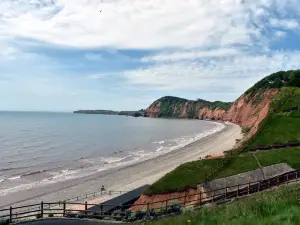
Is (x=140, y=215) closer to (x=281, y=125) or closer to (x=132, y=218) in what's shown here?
(x=132, y=218)

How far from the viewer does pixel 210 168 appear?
40344 mm

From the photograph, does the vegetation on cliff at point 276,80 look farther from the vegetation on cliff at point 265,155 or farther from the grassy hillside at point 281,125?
the grassy hillside at point 281,125

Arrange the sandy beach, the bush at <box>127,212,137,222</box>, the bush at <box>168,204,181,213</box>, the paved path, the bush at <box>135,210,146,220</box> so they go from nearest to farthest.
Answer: the paved path < the bush at <box>127,212,137,222</box> < the bush at <box>135,210,146,220</box> < the bush at <box>168,204,181,213</box> < the sandy beach

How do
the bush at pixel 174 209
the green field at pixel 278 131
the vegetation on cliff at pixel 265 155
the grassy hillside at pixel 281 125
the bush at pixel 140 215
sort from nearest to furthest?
the bush at pixel 140 215, the bush at pixel 174 209, the vegetation on cliff at pixel 265 155, the green field at pixel 278 131, the grassy hillside at pixel 281 125

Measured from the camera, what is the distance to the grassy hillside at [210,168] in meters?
35.2

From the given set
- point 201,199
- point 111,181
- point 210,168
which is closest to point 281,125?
point 210,168

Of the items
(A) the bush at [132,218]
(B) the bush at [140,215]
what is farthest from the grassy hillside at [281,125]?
(A) the bush at [132,218]

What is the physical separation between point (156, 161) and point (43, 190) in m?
27.5

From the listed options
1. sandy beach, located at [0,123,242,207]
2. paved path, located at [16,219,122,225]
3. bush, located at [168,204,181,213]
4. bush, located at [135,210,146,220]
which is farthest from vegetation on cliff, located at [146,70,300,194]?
paved path, located at [16,219,122,225]

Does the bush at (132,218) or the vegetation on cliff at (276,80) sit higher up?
the vegetation on cliff at (276,80)

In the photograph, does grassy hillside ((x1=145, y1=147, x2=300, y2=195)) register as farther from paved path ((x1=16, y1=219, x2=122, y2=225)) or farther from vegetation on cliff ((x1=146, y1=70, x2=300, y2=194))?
paved path ((x1=16, y1=219, x2=122, y2=225))

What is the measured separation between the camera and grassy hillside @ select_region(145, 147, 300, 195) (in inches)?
1385

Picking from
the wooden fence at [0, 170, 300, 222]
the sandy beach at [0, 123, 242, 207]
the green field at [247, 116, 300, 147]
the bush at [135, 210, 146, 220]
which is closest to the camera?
the bush at [135, 210, 146, 220]

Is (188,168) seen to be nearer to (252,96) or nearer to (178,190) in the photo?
(178,190)
